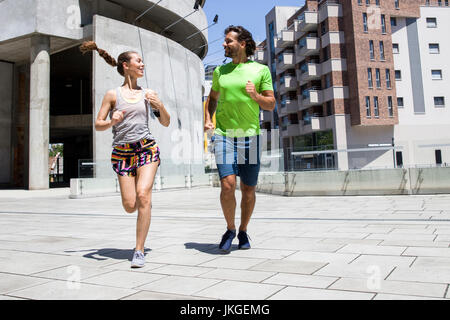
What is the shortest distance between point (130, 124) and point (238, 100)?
1065 mm

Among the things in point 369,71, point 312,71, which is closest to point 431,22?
point 369,71

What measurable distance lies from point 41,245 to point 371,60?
38699 millimetres

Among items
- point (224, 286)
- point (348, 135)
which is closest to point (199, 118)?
point (348, 135)

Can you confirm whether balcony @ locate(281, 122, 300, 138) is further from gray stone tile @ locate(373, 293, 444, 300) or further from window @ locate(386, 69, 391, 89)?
gray stone tile @ locate(373, 293, 444, 300)

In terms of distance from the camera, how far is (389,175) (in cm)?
1260

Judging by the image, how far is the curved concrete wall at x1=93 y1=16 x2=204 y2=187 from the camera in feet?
75.2

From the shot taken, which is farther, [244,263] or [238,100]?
[238,100]

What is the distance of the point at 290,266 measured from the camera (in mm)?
3328

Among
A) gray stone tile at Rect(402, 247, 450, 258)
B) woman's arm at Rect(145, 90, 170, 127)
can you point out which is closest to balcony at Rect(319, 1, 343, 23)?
gray stone tile at Rect(402, 247, 450, 258)

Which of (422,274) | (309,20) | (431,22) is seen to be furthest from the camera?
(431,22)

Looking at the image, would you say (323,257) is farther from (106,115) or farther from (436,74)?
(436,74)

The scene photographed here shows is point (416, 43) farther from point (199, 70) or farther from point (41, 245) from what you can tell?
point (41, 245)

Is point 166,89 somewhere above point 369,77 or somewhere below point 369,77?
below

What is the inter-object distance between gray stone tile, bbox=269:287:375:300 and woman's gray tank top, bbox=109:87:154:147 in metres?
2.02
